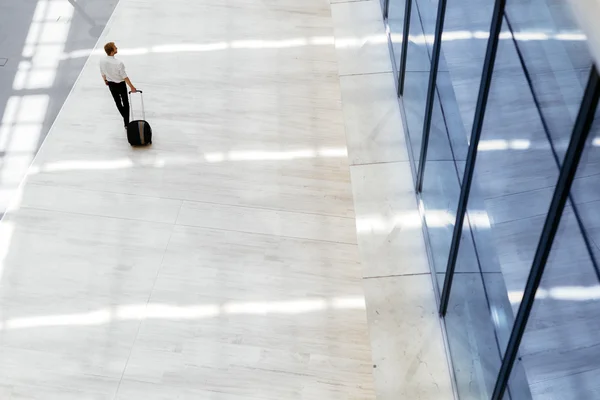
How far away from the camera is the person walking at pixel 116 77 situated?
38.9ft

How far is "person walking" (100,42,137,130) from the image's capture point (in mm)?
11867

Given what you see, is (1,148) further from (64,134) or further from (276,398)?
(276,398)

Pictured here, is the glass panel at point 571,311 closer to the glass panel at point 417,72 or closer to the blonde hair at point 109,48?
the glass panel at point 417,72

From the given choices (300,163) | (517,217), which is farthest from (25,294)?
(517,217)

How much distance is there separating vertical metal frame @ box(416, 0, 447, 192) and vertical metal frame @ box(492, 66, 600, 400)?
12.1ft

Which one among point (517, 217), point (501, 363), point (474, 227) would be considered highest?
point (517, 217)

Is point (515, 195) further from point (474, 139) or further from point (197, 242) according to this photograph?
point (197, 242)

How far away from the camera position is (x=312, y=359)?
9.52 meters

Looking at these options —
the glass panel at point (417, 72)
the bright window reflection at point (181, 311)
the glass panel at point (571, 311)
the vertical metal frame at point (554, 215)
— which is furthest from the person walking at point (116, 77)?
the glass panel at point (571, 311)

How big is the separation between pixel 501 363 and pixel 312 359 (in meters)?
3.07

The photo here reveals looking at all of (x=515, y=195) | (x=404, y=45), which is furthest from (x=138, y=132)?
(x=515, y=195)

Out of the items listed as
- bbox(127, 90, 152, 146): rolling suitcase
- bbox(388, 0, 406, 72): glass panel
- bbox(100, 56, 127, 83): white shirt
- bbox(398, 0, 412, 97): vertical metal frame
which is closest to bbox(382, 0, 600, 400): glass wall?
bbox(398, 0, 412, 97): vertical metal frame

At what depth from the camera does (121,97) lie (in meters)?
12.3

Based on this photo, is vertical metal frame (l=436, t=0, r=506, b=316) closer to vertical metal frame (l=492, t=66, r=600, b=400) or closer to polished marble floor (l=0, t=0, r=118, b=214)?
vertical metal frame (l=492, t=66, r=600, b=400)
